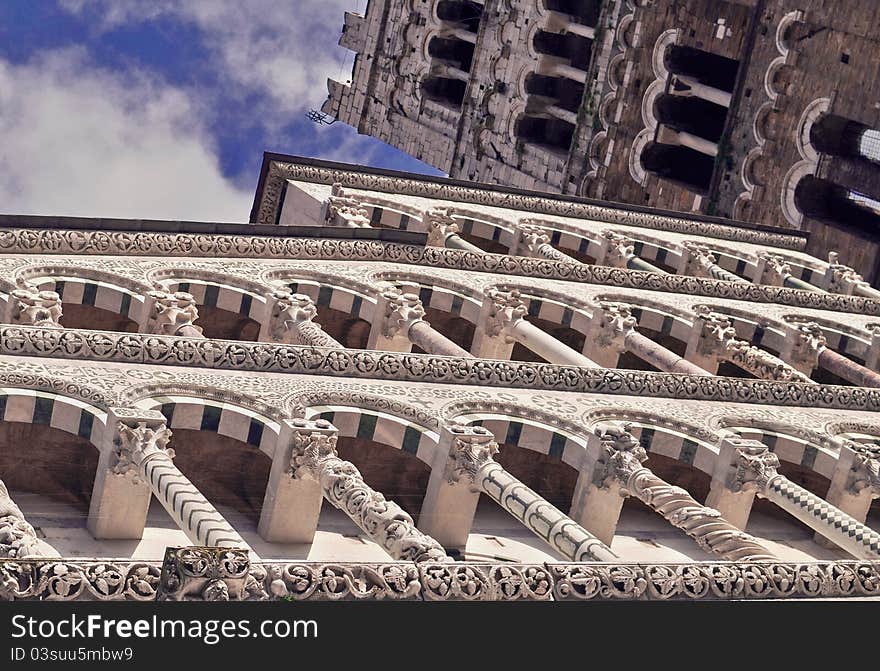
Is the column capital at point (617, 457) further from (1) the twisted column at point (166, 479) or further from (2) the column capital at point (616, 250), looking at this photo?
(2) the column capital at point (616, 250)

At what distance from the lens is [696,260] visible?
4366 centimetres

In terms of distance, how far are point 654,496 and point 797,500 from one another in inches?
132

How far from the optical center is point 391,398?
27.2 meters

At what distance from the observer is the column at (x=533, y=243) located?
40.9 meters

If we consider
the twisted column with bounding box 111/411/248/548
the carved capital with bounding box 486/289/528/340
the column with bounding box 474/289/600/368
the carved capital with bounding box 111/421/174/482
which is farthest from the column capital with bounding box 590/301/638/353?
the carved capital with bounding box 111/421/174/482

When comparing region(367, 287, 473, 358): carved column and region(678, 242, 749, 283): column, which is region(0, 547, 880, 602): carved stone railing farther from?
region(678, 242, 749, 283): column

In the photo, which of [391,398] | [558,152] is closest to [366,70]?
[558,152]

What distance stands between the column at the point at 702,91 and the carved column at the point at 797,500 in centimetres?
2815

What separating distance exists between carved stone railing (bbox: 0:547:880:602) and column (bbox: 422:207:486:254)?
19.7m

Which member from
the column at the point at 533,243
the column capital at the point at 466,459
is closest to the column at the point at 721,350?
the column at the point at 533,243

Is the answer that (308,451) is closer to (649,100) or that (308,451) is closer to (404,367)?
(404,367)

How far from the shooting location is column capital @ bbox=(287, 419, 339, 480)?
24.5m

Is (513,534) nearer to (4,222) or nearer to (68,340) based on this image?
(68,340)

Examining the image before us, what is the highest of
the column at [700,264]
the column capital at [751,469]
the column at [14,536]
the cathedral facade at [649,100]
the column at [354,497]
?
the cathedral facade at [649,100]
